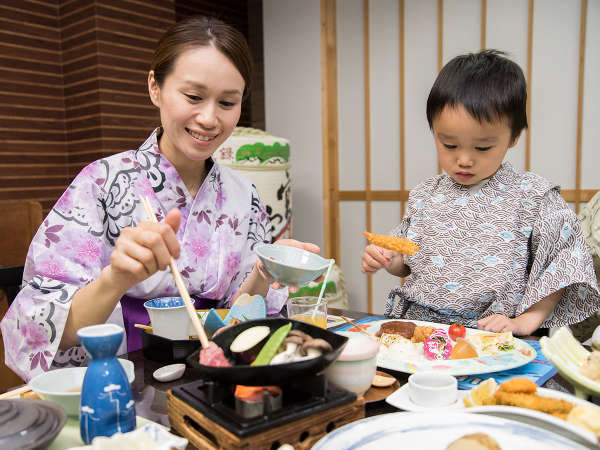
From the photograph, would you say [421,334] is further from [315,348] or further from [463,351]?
[315,348]

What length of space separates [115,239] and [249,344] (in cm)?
85

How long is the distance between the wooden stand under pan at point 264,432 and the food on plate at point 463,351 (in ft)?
1.29

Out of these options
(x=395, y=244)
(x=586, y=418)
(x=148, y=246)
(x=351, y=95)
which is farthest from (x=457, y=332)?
(x=351, y=95)

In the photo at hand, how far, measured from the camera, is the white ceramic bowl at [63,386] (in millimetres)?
854

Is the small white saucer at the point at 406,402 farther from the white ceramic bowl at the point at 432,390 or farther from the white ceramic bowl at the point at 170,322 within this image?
the white ceramic bowl at the point at 170,322

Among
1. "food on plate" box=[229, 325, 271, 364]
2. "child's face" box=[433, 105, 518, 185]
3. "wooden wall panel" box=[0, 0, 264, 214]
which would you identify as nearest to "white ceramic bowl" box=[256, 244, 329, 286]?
"food on plate" box=[229, 325, 271, 364]

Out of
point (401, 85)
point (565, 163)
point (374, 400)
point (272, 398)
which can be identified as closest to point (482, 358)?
point (374, 400)

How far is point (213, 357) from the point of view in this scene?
0.80 m

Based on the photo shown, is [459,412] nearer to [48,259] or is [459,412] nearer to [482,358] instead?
[482,358]

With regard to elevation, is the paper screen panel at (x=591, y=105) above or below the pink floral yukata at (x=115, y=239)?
above

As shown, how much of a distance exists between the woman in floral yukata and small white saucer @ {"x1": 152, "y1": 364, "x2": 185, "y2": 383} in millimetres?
207

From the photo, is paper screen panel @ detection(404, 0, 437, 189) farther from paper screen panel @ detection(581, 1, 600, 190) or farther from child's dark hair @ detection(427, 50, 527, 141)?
child's dark hair @ detection(427, 50, 527, 141)

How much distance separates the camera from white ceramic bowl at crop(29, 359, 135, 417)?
2.80 feet

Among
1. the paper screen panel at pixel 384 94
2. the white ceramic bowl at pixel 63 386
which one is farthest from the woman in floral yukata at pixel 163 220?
the paper screen panel at pixel 384 94
